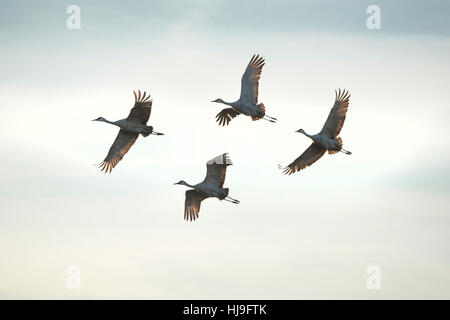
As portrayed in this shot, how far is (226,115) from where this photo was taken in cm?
7681

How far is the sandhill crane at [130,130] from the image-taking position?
236ft

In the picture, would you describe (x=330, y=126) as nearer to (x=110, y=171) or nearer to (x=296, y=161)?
(x=296, y=161)

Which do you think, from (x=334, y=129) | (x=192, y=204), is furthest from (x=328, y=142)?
(x=192, y=204)

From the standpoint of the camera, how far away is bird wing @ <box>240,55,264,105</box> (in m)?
73.8

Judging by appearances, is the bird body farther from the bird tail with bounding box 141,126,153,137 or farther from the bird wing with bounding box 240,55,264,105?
the bird tail with bounding box 141,126,153,137

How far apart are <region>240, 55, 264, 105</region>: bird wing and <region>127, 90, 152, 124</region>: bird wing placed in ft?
16.5

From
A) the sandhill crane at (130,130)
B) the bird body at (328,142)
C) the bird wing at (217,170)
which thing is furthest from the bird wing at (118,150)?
the bird body at (328,142)

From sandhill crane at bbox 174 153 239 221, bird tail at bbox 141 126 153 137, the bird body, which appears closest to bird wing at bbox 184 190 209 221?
sandhill crane at bbox 174 153 239 221

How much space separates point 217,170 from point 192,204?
3.10 meters

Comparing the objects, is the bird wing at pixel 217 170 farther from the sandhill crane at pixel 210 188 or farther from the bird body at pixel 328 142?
the bird body at pixel 328 142

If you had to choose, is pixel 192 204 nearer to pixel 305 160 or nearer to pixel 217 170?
pixel 217 170

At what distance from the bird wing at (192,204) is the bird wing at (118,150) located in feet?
13.6

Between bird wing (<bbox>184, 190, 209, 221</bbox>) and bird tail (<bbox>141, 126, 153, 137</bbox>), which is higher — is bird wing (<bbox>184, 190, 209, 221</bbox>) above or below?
below

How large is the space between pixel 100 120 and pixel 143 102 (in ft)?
13.7
